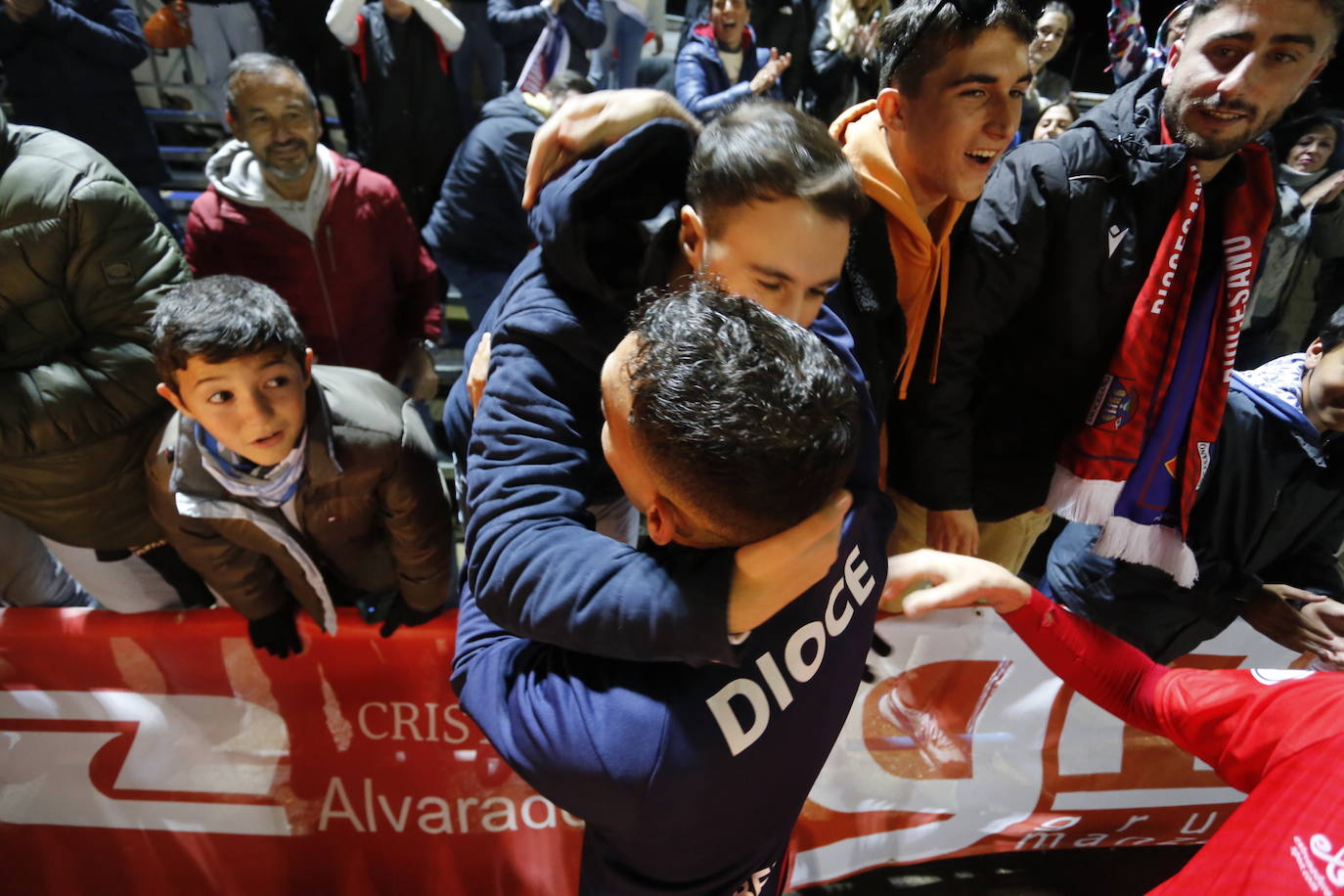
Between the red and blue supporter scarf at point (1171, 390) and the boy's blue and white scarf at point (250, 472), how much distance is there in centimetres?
192

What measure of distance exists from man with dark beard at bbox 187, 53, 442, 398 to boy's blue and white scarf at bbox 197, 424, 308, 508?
1.07 m

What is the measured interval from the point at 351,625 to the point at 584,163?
1.29 meters

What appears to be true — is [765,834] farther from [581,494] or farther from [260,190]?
[260,190]

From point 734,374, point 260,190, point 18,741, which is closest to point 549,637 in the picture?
point 734,374

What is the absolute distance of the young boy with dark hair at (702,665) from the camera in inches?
35.3

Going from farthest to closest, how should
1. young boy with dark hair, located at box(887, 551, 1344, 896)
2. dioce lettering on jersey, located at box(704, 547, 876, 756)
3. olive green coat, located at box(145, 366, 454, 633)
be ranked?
olive green coat, located at box(145, 366, 454, 633), young boy with dark hair, located at box(887, 551, 1344, 896), dioce lettering on jersey, located at box(704, 547, 876, 756)

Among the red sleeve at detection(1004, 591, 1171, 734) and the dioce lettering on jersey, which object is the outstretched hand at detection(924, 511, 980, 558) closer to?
the red sleeve at detection(1004, 591, 1171, 734)

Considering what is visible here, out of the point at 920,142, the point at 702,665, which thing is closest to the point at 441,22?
the point at 920,142

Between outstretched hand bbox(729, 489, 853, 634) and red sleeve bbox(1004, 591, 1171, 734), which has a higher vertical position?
outstretched hand bbox(729, 489, 853, 634)

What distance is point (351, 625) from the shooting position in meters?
1.92

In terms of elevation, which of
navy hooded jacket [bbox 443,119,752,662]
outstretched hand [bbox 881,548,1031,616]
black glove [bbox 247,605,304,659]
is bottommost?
black glove [bbox 247,605,304,659]

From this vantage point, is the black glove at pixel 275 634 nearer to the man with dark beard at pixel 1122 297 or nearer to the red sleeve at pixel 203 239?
the red sleeve at pixel 203 239

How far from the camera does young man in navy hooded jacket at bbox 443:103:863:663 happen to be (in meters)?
0.93

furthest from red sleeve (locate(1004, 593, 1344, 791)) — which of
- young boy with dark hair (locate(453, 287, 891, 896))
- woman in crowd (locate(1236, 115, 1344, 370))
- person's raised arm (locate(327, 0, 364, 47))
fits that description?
person's raised arm (locate(327, 0, 364, 47))
